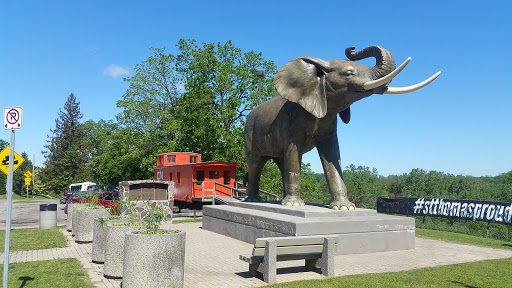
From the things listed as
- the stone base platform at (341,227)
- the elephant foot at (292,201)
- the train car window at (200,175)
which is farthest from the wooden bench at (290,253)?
the train car window at (200,175)

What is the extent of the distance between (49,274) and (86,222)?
3.91m

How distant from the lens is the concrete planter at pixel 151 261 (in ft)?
17.0

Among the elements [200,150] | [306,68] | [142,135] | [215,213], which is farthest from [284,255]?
[142,135]

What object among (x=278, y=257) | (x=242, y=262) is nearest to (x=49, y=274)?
(x=242, y=262)

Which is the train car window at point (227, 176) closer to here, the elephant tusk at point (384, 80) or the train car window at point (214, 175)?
the train car window at point (214, 175)

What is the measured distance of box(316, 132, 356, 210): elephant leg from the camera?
31.0 ft

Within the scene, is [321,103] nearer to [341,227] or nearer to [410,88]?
[410,88]

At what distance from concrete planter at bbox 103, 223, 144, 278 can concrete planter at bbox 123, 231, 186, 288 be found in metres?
1.24

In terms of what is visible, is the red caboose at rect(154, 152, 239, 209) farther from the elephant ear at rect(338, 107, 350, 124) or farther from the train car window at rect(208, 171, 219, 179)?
the elephant ear at rect(338, 107, 350, 124)

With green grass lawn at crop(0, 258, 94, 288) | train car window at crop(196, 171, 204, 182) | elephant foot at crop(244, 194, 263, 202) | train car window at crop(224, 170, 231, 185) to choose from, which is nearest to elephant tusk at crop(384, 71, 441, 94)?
elephant foot at crop(244, 194, 263, 202)

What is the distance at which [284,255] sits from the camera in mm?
6344

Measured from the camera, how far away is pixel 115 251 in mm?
6508

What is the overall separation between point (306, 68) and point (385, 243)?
13.7 ft

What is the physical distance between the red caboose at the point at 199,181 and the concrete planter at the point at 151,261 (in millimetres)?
15001
